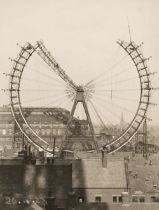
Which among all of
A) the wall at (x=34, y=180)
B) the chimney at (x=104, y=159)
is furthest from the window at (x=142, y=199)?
the wall at (x=34, y=180)

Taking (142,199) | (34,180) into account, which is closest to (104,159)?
(142,199)

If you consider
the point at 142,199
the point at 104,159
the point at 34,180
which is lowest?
the point at 142,199

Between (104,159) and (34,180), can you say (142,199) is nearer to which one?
(104,159)

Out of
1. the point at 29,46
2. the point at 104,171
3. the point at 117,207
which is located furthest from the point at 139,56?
the point at 117,207

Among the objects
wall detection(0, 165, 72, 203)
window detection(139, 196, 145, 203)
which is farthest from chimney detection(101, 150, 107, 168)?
window detection(139, 196, 145, 203)

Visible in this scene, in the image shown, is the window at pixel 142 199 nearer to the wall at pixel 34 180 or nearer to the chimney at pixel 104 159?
the chimney at pixel 104 159

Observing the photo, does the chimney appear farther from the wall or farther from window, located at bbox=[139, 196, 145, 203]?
window, located at bbox=[139, 196, 145, 203]

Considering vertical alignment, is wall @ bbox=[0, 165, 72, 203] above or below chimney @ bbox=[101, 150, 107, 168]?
below

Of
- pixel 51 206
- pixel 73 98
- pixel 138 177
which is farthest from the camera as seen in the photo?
pixel 73 98

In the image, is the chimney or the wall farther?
the chimney

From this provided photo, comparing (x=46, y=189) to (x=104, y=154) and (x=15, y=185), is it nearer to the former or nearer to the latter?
(x=15, y=185)

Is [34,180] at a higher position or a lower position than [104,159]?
lower
